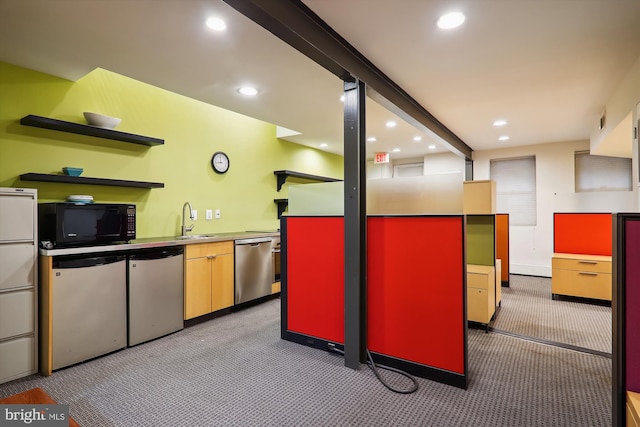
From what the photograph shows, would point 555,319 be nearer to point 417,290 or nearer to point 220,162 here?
point 417,290

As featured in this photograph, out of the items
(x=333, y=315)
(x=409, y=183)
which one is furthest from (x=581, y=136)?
(x=333, y=315)

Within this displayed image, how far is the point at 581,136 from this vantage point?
5.45 meters

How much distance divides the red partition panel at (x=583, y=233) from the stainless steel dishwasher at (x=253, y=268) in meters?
4.16

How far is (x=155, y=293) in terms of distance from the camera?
122 inches

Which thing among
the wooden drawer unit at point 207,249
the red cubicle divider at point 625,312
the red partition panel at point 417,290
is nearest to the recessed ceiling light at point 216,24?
the red partition panel at point 417,290

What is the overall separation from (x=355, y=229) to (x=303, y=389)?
1.16 metres

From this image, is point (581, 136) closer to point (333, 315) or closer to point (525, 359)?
point (525, 359)

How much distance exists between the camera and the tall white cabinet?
90.3 inches

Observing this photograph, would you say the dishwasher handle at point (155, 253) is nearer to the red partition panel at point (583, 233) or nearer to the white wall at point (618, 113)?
the white wall at point (618, 113)

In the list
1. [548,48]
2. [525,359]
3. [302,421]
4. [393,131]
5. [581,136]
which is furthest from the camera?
[581,136]

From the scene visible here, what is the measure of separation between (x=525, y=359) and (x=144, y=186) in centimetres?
385

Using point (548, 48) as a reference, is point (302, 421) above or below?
below

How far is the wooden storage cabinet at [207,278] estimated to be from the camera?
342 cm
